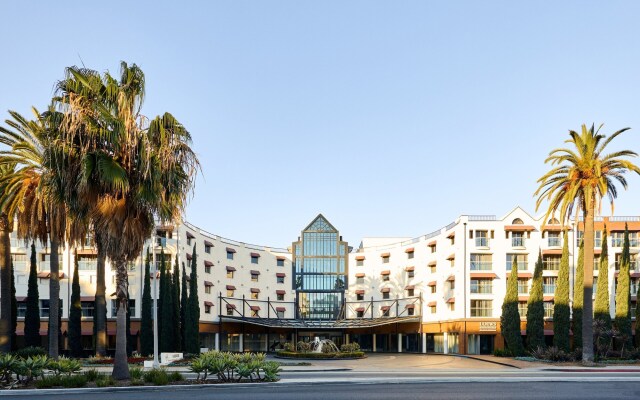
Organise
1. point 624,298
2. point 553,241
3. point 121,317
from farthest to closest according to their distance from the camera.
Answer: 1. point 553,241
2. point 624,298
3. point 121,317

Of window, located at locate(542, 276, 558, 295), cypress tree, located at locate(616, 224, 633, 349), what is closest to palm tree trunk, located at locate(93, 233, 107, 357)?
cypress tree, located at locate(616, 224, 633, 349)

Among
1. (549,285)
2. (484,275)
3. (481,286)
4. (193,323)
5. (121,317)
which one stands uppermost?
(121,317)

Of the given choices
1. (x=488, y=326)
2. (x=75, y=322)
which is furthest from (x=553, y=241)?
(x=75, y=322)

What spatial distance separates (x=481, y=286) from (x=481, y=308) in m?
2.44

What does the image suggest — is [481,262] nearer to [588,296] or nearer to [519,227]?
[519,227]

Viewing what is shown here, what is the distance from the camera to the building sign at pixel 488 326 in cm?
7112

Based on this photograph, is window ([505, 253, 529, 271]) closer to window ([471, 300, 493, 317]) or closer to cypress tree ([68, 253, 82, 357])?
window ([471, 300, 493, 317])

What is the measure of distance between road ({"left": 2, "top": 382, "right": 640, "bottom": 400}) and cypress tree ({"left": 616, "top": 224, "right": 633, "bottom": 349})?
2788 centimetres

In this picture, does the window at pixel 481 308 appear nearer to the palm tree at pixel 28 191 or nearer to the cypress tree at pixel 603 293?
the cypress tree at pixel 603 293

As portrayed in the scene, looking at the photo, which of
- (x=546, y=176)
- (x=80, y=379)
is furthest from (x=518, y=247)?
(x=80, y=379)

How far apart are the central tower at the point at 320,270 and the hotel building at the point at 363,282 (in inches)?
5.7

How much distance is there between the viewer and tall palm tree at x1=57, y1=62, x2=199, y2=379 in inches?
1002

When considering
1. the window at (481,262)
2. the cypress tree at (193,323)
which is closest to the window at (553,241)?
the window at (481,262)

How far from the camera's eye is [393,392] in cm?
2552
